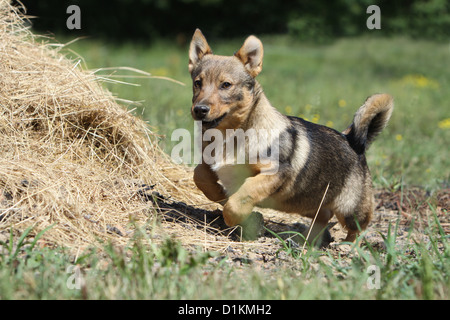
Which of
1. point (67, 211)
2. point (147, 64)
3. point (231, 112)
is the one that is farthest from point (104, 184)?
point (147, 64)

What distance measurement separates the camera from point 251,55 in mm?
4211

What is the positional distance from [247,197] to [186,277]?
1143 millimetres

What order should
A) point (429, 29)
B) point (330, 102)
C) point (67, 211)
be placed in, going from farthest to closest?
point (429, 29), point (330, 102), point (67, 211)

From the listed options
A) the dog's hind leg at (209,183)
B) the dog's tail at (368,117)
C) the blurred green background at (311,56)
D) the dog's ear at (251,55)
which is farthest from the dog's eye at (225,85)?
the blurred green background at (311,56)

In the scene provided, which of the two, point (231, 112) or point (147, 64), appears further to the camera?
point (147, 64)

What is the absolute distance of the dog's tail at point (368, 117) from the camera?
14.8 feet

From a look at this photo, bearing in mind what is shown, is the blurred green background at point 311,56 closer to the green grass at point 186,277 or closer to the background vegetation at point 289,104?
the background vegetation at point 289,104

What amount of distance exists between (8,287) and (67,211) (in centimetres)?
113

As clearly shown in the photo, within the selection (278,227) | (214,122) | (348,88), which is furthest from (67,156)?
(348,88)

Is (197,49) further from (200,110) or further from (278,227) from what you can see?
(278,227)

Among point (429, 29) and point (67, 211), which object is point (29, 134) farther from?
point (429, 29)

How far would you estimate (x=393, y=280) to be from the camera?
9.53ft

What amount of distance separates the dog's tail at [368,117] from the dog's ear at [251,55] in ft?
3.14
